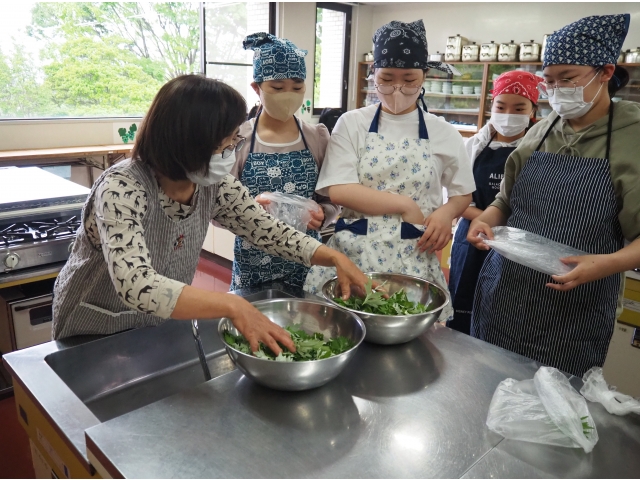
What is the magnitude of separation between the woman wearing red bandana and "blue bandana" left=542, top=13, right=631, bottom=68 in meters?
0.66

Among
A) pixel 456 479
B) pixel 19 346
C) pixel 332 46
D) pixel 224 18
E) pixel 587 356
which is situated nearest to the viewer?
pixel 456 479

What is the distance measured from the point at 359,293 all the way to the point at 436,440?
510 mm

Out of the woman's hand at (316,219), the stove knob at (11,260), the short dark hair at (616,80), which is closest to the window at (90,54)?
the stove knob at (11,260)

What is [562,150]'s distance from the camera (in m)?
1.52

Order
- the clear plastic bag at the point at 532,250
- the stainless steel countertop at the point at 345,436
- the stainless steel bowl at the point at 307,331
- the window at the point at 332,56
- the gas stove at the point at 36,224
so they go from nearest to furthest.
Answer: the stainless steel countertop at the point at 345,436, the stainless steel bowl at the point at 307,331, the clear plastic bag at the point at 532,250, the gas stove at the point at 36,224, the window at the point at 332,56

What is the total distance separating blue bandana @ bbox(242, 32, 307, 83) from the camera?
1676mm

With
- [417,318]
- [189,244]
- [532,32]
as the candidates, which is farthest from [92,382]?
[532,32]

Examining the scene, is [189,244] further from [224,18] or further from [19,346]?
[224,18]

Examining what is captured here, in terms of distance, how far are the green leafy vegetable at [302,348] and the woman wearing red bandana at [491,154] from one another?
116 cm

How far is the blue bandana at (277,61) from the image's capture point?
168cm

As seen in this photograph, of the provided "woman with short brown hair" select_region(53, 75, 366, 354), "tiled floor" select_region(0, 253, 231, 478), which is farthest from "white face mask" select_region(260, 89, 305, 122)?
"tiled floor" select_region(0, 253, 231, 478)

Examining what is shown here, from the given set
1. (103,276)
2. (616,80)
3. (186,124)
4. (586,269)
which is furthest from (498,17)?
(103,276)

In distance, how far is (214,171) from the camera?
119 centimetres

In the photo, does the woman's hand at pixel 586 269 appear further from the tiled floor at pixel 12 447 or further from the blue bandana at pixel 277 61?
the tiled floor at pixel 12 447
